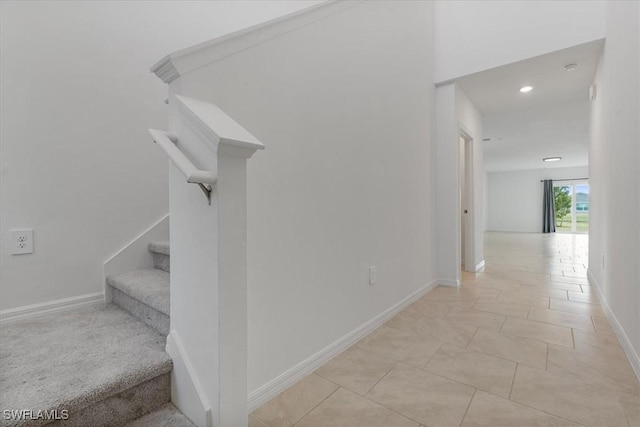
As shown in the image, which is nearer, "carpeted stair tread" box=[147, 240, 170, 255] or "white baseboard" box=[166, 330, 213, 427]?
"white baseboard" box=[166, 330, 213, 427]

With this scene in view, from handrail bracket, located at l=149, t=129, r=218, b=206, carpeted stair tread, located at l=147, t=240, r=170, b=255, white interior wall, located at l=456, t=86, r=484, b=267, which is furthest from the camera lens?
white interior wall, located at l=456, t=86, r=484, b=267

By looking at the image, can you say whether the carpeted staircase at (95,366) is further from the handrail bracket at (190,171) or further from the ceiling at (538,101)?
the ceiling at (538,101)

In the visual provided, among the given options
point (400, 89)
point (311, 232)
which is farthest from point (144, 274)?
point (400, 89)

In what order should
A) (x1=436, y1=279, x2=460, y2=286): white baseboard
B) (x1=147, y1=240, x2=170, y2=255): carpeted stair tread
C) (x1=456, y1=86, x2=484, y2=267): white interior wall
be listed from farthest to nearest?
(x1=456, y1=86, x2=484, y2=267): white interior wall → (x1=436, y1=279, x2=460, y2=286): white baseboard → (x1=147, y1=240, x2=170, y2=255): carpeted stair tread

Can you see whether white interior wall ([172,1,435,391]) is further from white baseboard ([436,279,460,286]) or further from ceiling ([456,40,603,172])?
ceiling ([456,40,603,172])

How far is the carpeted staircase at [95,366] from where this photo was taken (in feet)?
3.20

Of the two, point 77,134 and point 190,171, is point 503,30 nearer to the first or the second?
point 190,171

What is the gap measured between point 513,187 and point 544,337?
11.0 metres

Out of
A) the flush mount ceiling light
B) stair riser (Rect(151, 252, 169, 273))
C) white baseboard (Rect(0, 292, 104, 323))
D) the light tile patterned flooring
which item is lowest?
the light tile patterned flooring

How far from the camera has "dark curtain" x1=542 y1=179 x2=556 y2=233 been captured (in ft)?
34.4

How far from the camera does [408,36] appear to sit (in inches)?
111

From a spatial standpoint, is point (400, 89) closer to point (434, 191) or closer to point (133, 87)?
point (434, 191)

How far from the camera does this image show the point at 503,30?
303 centimetres

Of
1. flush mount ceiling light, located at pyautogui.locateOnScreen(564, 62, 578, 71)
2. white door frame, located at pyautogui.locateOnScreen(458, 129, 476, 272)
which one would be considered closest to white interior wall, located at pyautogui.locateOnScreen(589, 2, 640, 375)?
flush mount ceiling light, located at pyautogui.locateOnScreen(564, 62, 578, 71)
